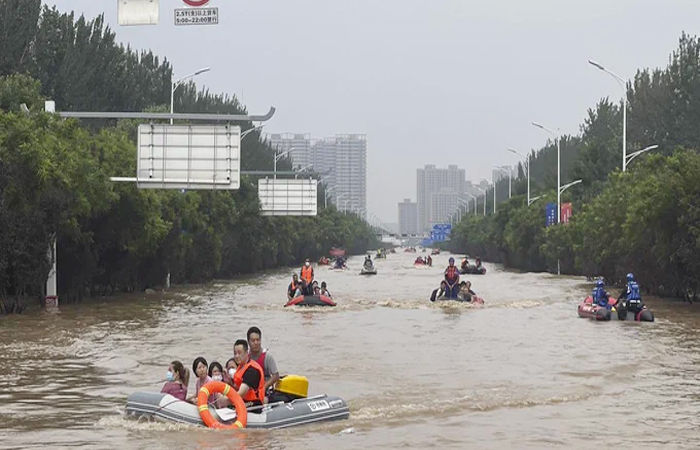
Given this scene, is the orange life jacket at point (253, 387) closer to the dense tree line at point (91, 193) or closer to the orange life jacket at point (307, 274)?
the dense tree line at point (91, 193)

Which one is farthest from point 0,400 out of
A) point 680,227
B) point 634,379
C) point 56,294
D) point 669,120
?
point 669,120

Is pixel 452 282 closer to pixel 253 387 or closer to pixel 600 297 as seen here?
pixel 600 297

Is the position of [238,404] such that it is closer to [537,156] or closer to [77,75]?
[77,75]

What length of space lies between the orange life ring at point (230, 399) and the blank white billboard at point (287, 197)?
53568mm

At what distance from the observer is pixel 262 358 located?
16797mm

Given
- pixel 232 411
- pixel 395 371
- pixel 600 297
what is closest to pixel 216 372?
pixel 232 411

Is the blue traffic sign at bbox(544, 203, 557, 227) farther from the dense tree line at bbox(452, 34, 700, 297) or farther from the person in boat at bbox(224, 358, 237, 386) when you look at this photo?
the person in boat at bbox(224, 358, 237, 386)

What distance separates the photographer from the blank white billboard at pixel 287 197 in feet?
228

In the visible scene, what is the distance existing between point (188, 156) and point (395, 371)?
16880 millimetres

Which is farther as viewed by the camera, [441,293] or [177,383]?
[441,293]

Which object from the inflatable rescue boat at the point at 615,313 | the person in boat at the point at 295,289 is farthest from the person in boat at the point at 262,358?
the person in boat at the point at 295,289

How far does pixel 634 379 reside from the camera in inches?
837

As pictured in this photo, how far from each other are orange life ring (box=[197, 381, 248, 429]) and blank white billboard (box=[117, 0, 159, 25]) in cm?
1142

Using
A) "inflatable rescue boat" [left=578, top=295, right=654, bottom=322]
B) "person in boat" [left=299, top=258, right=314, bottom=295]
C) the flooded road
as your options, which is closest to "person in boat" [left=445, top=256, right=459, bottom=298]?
the flooded road
